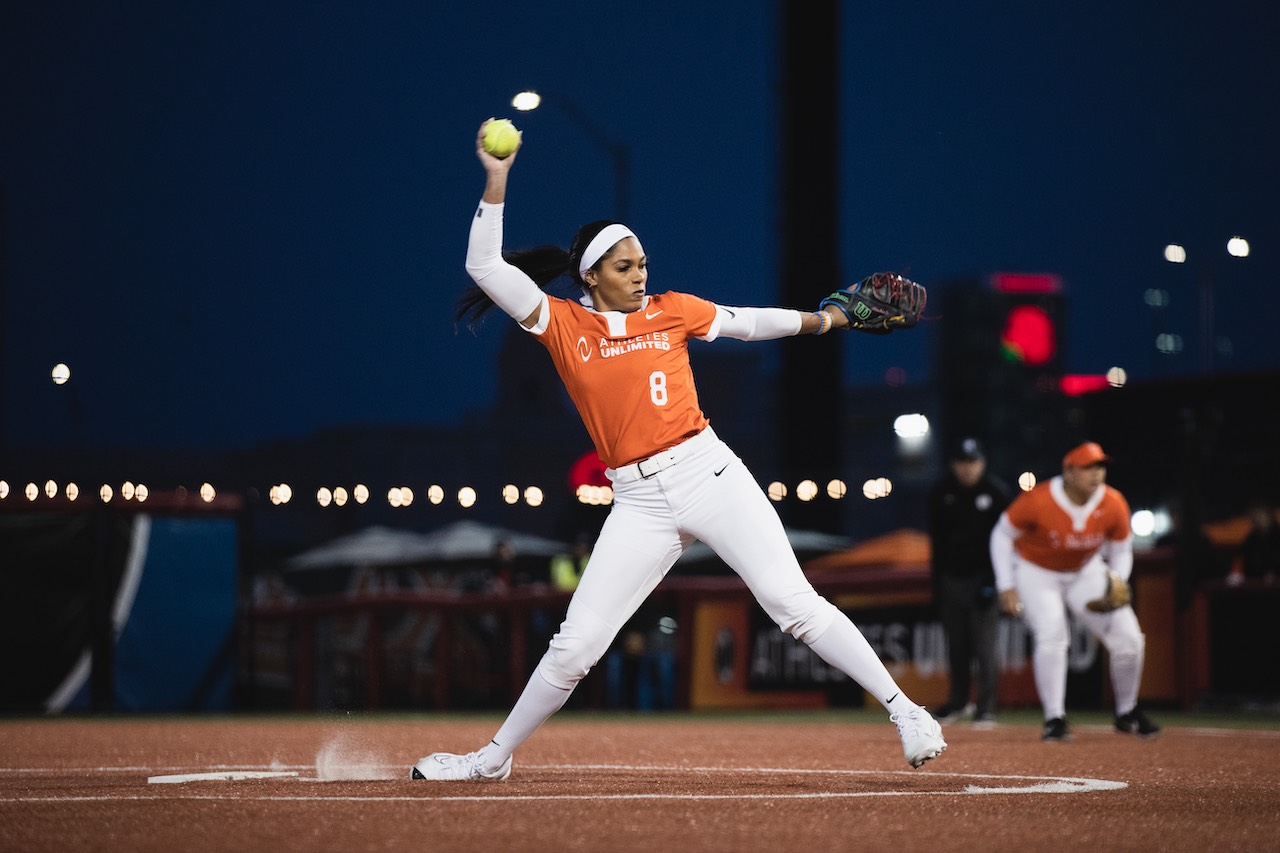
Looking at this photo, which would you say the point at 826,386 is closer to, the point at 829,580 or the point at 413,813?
the point at 829,580

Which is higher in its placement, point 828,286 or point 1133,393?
point 828,286

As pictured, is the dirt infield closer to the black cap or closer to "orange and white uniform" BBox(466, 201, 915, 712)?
"orange and white uniform" BBox(466, 201, 915, 712)

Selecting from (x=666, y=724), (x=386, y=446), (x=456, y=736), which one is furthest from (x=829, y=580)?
(x=386, y=446)

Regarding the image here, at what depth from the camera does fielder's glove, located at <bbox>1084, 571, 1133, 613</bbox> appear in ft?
37.4

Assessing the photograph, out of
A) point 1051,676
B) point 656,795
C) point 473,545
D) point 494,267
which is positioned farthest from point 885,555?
point 494,267

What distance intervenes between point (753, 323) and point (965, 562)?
7.54 m

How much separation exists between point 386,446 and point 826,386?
255ft

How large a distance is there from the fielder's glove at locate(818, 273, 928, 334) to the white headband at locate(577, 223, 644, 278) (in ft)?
3.05

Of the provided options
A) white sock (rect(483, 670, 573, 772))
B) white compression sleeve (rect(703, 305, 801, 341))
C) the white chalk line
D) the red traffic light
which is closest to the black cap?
the white chalk line

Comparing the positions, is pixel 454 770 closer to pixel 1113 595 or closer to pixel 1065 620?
pixel 1113 595

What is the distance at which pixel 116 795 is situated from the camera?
6.70 meters

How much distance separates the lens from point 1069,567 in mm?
11633

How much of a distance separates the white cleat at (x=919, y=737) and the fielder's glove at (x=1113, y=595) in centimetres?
492

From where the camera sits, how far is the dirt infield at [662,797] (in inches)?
205
